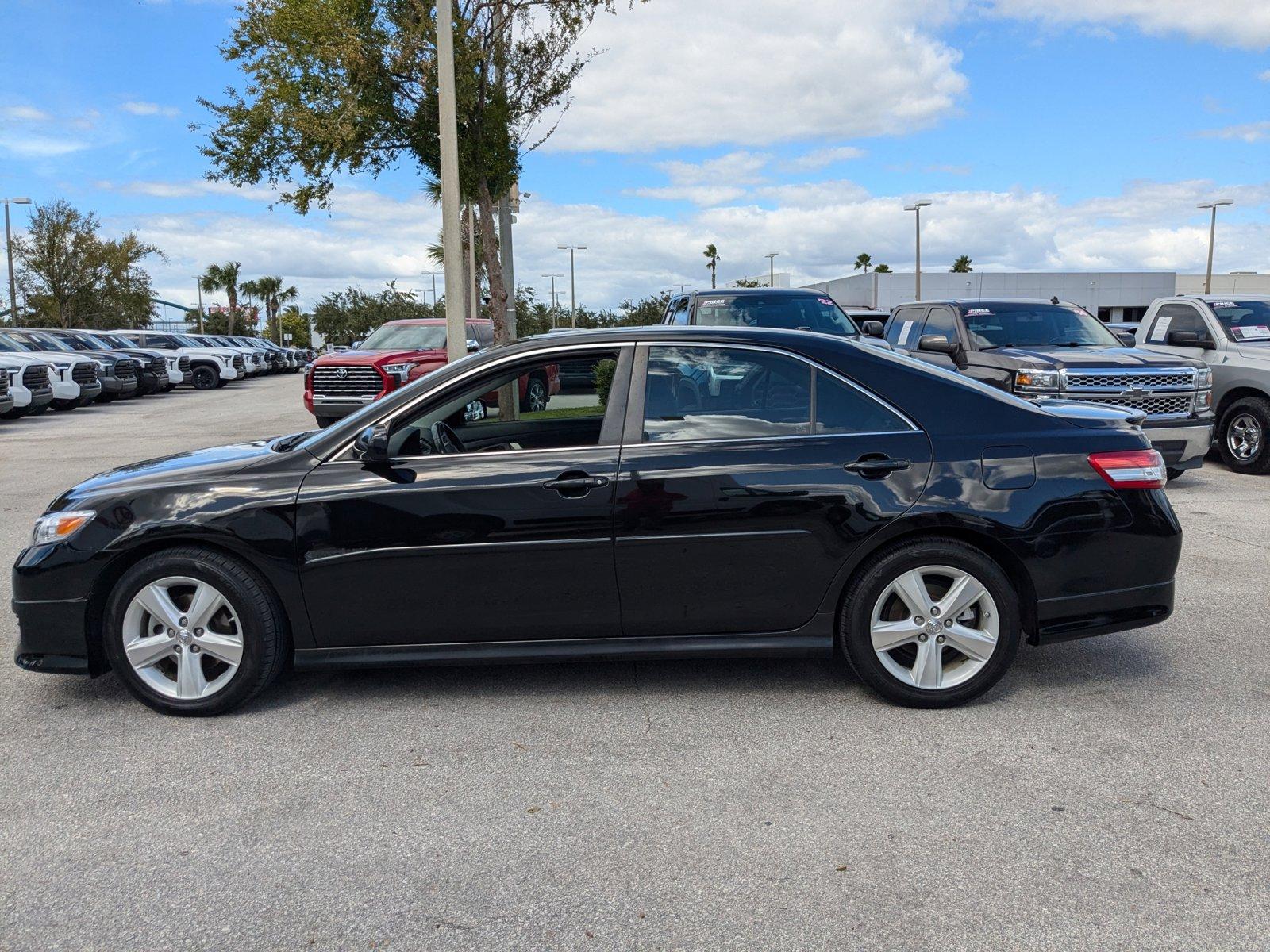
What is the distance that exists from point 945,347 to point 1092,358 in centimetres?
166

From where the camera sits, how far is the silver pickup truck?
11.3 metres

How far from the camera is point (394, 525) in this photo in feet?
14.1

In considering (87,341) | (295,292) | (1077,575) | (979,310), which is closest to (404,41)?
(979,310)

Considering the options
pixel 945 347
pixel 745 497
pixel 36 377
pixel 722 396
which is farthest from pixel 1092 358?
pixel 36 377

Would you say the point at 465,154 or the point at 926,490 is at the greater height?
the point at 465,154

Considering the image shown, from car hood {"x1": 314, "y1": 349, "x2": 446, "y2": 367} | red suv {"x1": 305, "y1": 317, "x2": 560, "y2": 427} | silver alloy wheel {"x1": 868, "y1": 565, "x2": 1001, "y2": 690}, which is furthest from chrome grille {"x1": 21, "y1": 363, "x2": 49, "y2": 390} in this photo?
silver alloy wheel {"x1": 868, "y1": 565, "x2": 1001, "y2": 690}

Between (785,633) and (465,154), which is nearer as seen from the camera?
(785,633)

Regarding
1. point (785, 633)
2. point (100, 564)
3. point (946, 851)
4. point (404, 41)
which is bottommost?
point (946, 851)

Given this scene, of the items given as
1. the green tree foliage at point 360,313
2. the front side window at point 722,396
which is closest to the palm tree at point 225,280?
the green tree foliage at point 360,313

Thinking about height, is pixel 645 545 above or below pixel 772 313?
below

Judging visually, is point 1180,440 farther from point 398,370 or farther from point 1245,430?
point 398,370

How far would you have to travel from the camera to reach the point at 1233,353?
11.6 m

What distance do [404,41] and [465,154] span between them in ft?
5.39

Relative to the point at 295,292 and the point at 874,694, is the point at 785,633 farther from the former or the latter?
the point at 295,292
